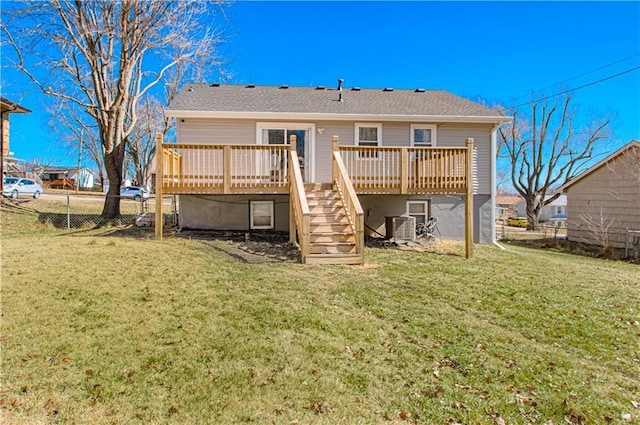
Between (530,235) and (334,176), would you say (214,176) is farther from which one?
(530,235)

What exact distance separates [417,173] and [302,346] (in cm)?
667

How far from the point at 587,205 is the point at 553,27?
27.8 feet

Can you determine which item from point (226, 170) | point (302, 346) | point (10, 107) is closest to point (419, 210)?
point (226, 170)

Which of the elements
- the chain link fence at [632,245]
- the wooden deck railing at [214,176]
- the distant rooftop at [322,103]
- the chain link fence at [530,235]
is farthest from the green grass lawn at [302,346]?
the chain link fence at [530,235]

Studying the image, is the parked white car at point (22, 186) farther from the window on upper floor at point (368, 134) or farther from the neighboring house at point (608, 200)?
the neighboring house at point (608, 200)

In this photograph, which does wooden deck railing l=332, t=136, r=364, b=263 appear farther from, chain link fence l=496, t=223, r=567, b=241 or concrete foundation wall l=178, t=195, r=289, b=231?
chain link fence l=496, t=223, r=567, b=241

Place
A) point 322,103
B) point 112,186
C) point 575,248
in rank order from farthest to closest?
point 575,248, point 112,186, point 322,103

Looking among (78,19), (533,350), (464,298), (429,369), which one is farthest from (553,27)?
(78,19)

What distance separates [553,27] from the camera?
13656mm

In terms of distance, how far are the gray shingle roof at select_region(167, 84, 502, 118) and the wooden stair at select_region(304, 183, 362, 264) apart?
12.6 ft

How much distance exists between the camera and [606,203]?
16.2 meters

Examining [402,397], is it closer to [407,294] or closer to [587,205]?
[407,294]

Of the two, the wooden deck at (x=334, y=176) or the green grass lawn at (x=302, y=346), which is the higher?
the wooden deck at (x=334, y=176)

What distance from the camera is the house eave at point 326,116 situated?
428 inches
